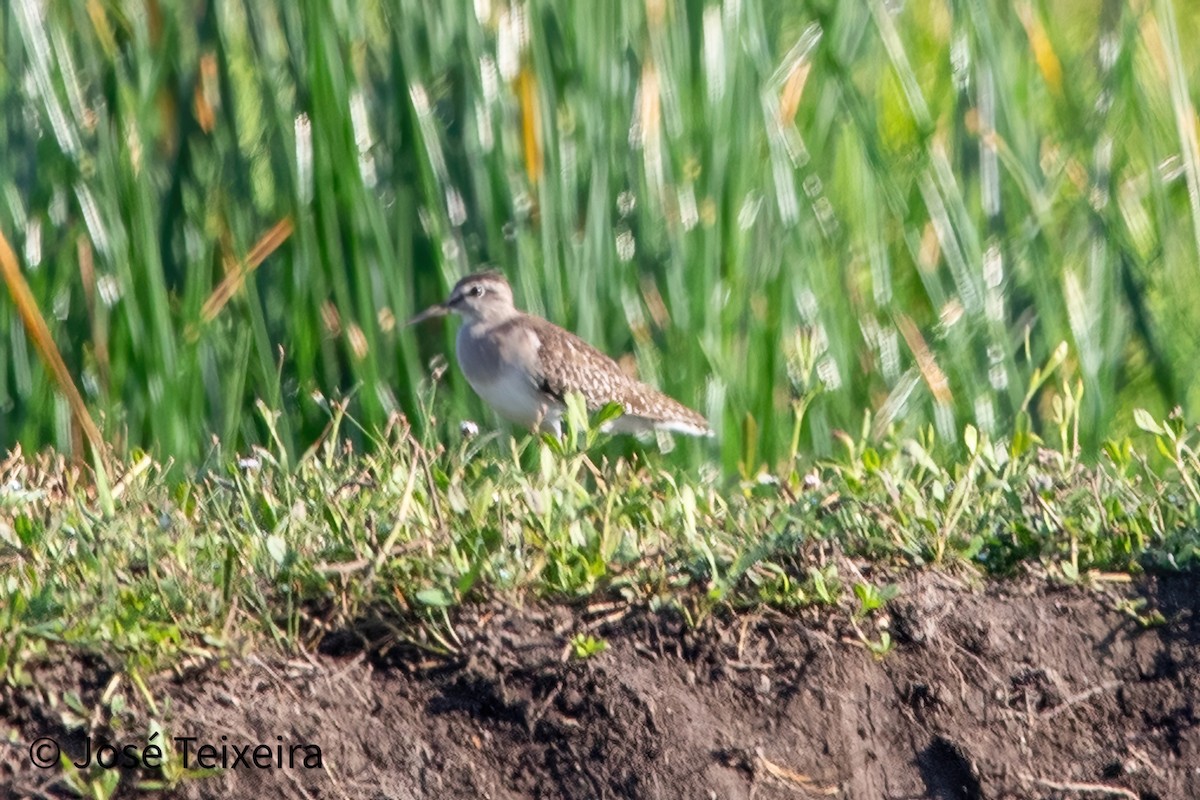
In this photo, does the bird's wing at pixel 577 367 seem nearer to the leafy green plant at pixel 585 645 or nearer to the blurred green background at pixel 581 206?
the blurred green background at pixel 581 206

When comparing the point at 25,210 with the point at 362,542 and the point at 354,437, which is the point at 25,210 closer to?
the point at 354,437

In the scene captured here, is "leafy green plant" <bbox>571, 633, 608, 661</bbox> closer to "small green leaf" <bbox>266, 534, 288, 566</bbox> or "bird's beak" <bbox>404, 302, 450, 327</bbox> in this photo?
"small green leaf" <bbox>266, 534, 288, 566</bbox>

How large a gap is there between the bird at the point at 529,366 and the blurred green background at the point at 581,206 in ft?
0.31

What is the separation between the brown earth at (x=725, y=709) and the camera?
305 centimetres

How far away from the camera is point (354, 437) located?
18.5 feet

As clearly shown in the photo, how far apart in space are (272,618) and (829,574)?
43.3 inches

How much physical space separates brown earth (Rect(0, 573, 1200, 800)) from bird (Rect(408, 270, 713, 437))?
2.49 m

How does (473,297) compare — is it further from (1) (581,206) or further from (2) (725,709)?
(2) (725,709)

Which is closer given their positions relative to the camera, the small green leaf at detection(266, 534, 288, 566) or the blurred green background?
the small green leaf at detection(266, 534, 288, 566)

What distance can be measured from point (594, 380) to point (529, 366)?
26 cm
